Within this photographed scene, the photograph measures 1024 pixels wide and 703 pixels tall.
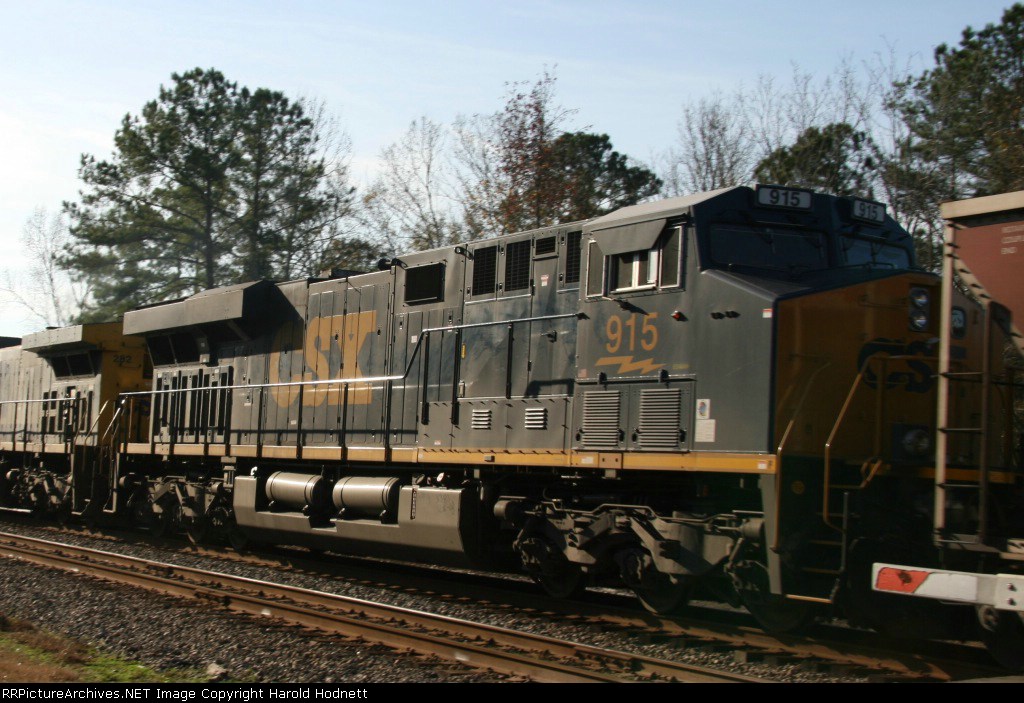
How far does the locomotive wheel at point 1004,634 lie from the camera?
6.77 metres

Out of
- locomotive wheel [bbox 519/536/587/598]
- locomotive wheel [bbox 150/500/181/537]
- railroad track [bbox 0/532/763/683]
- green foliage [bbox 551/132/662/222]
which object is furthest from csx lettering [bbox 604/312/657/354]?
green foliage [bbox 551/132/662/222]

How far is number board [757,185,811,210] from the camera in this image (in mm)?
8711

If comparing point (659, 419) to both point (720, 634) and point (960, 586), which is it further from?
point (960, 586)

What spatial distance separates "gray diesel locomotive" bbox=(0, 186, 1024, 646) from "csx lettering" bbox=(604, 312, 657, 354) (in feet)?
0.08

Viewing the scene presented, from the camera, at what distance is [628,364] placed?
899 cm

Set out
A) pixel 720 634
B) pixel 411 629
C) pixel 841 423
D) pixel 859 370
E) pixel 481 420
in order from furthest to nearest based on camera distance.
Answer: pixel 481 420 → pixel 411 629 → pixel 720 634 → pixel 859 370 → pixel 841 423

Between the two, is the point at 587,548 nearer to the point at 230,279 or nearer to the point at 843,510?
the point at 843,510

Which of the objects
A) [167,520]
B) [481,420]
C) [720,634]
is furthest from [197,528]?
[720,634]

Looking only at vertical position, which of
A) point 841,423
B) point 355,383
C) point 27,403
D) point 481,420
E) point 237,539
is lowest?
point 237,539

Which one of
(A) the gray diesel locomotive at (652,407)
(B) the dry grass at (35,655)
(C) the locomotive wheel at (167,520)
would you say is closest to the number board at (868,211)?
(A) the gray diesel locomotive at (652,407)

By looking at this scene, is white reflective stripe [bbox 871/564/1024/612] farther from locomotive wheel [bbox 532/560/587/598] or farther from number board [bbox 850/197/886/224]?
locomotive wheel [bbox 532/560/587/598]

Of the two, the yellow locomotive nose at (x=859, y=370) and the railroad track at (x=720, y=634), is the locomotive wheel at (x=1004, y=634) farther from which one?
the yellow locomotive nose at (x=859, y=370)

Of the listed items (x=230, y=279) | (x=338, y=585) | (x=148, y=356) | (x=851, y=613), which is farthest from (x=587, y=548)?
(x=230, y=279)

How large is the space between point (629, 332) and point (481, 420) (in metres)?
2.35
